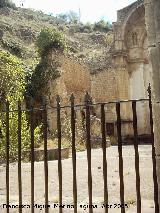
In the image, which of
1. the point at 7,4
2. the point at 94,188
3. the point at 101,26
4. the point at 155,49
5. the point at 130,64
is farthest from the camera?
the point at 101,26

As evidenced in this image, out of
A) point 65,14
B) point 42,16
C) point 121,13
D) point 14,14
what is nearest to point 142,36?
point 121,13

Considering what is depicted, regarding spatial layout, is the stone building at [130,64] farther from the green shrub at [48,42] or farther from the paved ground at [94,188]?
the paved ground at [94,188]

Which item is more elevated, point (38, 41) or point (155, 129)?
point (38, 41)

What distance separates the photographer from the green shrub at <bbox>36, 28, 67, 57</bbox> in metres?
24.5

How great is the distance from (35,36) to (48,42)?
1653cm

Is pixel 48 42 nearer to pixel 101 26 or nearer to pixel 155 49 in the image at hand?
pixel 155 49

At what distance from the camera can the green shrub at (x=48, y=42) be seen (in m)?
24.5

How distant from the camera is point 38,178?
27.8ft

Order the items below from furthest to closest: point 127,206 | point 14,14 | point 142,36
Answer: point 14,14 < point 142,36 < point 127,206

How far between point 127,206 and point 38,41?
68.0ft

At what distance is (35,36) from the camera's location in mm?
40594

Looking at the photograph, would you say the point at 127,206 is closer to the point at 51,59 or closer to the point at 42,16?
the point at 51,59

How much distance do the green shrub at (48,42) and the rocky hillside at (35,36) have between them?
3.67 m

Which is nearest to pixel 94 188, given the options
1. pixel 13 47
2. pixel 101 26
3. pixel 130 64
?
pixel 130 64
